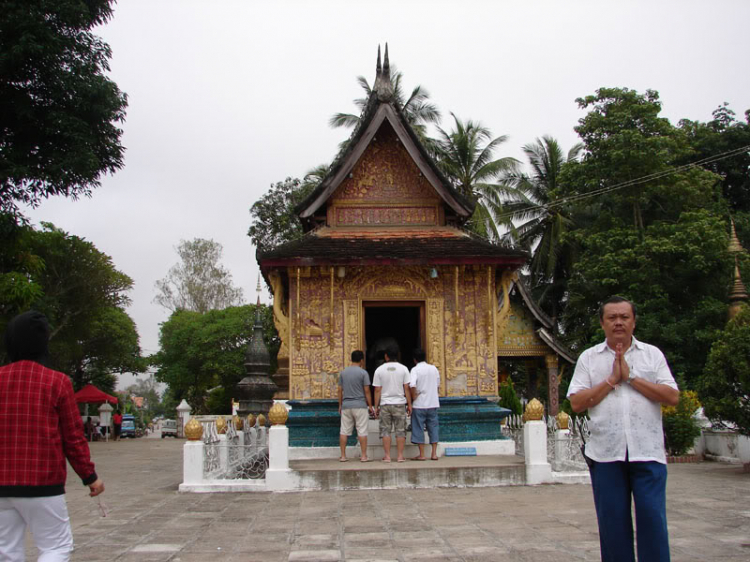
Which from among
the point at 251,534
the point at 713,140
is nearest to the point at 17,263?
the point at 251,534

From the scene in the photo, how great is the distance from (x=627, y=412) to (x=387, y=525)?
3.51 metres

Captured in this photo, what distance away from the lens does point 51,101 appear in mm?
14961

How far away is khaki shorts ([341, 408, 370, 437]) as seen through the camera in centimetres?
988

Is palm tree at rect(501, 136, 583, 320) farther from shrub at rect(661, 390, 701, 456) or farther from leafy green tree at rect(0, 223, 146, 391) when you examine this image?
leafy green tree at rect(0, 223, 146, 391)

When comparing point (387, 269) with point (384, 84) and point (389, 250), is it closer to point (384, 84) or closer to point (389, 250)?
point (389, 250)

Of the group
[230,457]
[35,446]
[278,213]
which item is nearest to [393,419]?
[230,457]

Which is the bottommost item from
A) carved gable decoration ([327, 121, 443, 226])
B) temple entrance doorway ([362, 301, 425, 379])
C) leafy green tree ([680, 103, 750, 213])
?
temple entrance doorway ([362, 301, 425, 379])

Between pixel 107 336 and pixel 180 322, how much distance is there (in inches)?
158

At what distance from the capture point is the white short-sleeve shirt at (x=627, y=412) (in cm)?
366

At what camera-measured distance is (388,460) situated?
9.80 m

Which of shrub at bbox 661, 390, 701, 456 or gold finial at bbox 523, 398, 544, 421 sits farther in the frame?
shrub at bbox 661, 390, 701, 456

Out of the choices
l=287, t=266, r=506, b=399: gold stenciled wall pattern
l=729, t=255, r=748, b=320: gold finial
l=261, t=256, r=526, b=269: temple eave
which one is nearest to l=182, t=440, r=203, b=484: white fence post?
l=287, t=266, r=506, b=399: gold stenciled wall pattern

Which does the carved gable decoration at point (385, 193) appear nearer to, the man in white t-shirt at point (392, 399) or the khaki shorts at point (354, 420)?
the man in white t-shirt at point (392, 399)

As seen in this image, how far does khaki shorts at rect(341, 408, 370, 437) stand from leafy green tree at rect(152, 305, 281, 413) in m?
27.7
